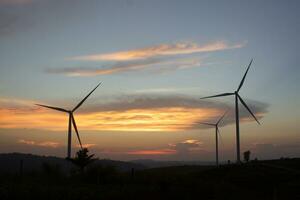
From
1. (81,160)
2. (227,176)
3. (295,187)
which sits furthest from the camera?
(227,176)

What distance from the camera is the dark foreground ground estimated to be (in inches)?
1491

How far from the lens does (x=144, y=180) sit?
50031 mm

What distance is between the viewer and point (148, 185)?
151ft

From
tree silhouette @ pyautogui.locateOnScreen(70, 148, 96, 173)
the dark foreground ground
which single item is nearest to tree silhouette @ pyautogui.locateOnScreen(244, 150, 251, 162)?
the dark foreground ground

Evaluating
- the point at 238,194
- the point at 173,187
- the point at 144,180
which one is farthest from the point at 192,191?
the point at 144,180

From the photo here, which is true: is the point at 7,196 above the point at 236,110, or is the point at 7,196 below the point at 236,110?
below

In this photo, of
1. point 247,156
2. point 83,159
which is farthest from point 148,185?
point 247,156

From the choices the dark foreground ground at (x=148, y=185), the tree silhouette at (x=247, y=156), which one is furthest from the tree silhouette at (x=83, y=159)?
the tree silhouette at (x=247, y=156)

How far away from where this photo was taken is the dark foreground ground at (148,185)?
1491 inches

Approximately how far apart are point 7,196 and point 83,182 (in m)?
16.5

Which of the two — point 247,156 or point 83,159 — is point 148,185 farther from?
point 247,156

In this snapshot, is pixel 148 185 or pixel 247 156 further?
pixel 247 156

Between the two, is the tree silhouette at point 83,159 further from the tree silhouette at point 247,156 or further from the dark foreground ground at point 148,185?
the tree silhouette at point 247,156

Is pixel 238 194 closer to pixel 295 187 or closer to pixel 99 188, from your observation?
pixel 295 187
